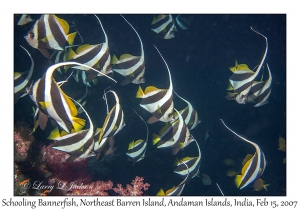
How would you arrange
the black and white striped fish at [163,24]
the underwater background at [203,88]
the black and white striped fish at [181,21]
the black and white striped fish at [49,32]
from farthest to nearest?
the underwater background at [203,88], the black and white striped fish at [181,21], the black and white striped fish at [163,24], the black and white striped fish at [49,32]

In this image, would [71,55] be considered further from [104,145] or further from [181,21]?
[181,21]

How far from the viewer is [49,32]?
314 centimetres

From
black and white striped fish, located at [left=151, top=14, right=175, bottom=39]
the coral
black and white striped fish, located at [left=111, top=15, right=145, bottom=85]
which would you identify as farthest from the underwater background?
black and white striped fish, located at [left=111, top=15, right=145, bottom=85]

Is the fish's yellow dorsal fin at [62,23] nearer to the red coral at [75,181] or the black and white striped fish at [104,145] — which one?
the black and white striped fish at [104,145]

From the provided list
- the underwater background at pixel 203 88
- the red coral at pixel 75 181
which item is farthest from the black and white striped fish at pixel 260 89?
the red coral at pixel 75 181

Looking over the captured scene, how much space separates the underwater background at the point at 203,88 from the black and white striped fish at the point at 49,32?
8.25 feet

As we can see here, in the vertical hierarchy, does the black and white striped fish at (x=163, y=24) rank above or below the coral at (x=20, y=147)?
above

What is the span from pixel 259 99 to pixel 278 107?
2.96 metres

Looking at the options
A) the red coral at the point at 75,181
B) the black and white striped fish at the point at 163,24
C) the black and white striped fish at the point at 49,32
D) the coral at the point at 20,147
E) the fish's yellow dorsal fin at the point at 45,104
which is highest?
the black and white striped fish at the point at 163,24

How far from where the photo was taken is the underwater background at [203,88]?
6062 mm

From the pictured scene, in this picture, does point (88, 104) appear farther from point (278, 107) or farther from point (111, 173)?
point (278, 107)

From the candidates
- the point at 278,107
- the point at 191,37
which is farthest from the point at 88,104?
the point at 278,107

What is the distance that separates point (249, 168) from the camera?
370 centimetres
